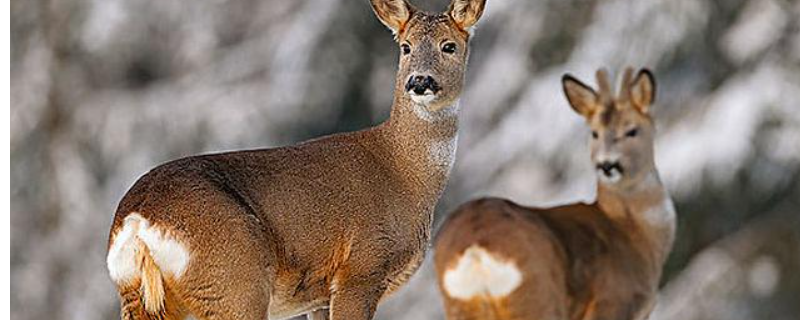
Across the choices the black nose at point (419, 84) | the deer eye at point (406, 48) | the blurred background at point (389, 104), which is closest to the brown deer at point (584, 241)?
the black nose at point (419, 84)

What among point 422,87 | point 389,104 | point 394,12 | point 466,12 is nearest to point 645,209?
point 422,87

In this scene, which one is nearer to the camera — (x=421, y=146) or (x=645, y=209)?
(x=645, y=209)

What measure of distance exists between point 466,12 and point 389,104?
359 cm

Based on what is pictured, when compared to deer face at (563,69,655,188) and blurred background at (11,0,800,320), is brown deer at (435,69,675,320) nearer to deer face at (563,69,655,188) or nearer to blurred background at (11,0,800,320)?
deer face at (563,69,655,188)

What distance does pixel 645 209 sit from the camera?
283 cm

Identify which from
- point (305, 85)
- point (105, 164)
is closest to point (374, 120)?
point (305, 85)

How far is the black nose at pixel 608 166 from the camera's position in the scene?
8.97ft

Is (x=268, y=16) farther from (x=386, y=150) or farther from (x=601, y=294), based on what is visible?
(x=601, y=294)

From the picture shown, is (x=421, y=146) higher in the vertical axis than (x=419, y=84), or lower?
lower

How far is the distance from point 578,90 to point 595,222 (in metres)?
0.22

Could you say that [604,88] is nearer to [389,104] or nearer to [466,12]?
[466,12]

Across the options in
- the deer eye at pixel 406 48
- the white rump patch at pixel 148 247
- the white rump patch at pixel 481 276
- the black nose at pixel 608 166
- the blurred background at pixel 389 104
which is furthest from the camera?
the blurred background at pixel 389 104

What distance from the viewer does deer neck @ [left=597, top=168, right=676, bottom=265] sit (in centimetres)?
282

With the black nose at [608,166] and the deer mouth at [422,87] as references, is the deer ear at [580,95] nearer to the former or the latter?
the black nose at [608,166]
